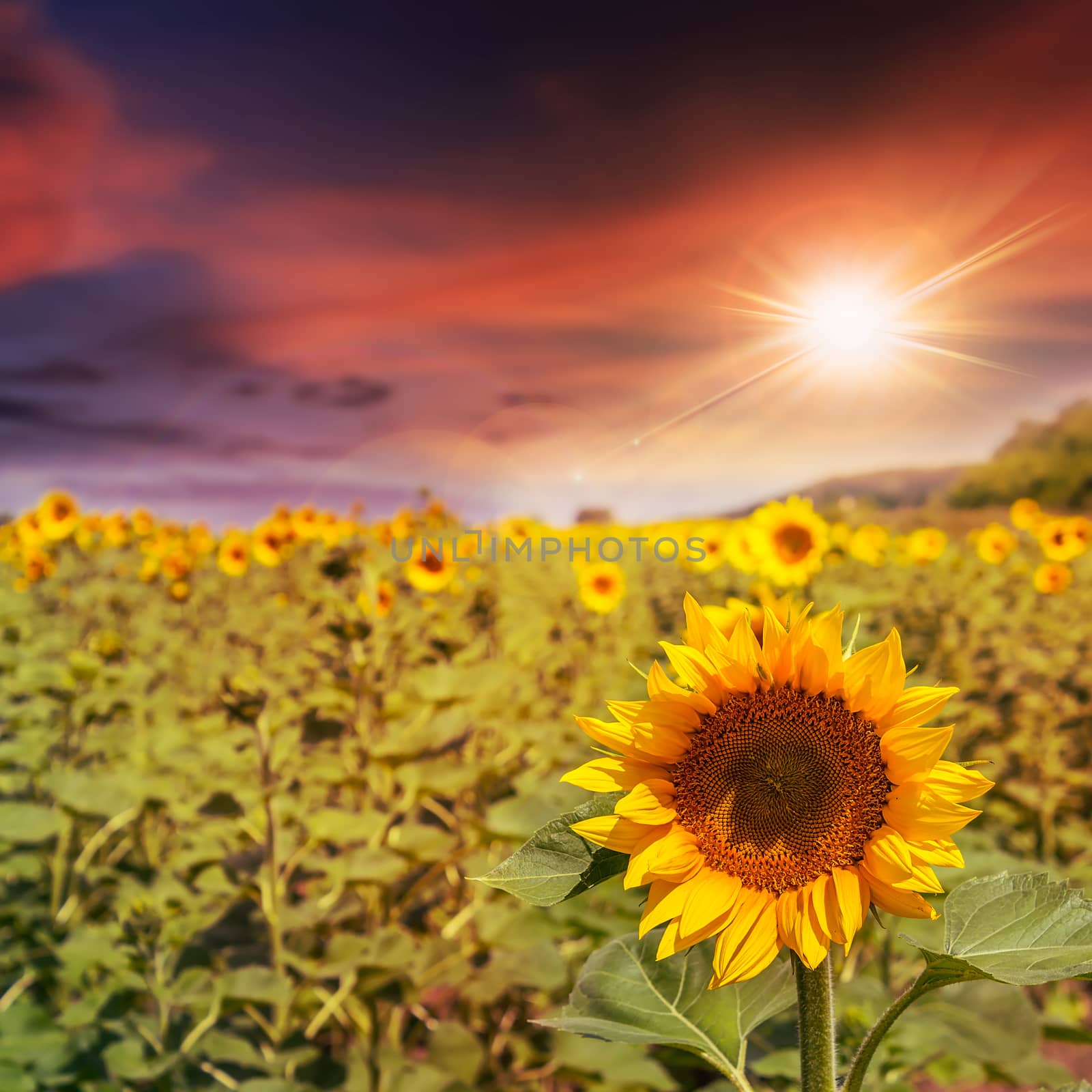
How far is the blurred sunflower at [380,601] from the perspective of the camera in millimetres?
2500

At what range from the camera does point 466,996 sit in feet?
7.11

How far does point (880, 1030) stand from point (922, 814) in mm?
164

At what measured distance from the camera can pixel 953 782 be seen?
2.22ft

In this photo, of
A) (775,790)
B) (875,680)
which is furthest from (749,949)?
(875,680)

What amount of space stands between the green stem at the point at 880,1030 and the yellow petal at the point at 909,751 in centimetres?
14

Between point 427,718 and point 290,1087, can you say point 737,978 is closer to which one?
point 290,1087

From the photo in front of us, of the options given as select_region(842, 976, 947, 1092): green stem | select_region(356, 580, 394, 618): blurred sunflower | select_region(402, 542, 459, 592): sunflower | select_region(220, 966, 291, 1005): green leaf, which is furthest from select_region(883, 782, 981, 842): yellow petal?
select_region(402, 542, 459, 592): sunflower

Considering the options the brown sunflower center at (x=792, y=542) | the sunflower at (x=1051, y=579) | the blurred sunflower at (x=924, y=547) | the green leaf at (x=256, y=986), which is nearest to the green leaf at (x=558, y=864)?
the green leaf at (x=256, y=986)

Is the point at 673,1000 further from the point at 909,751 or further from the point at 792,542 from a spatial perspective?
the point at 792,542

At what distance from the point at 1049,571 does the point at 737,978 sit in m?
5.28

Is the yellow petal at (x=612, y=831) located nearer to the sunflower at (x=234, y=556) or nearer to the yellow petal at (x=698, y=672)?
the yellow petal at (x=698, y=672)

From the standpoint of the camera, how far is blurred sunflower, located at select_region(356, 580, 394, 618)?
2.50 m

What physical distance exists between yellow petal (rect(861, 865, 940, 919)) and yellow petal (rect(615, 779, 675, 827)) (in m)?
0.15

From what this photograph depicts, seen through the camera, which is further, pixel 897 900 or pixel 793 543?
pixel 793 543
